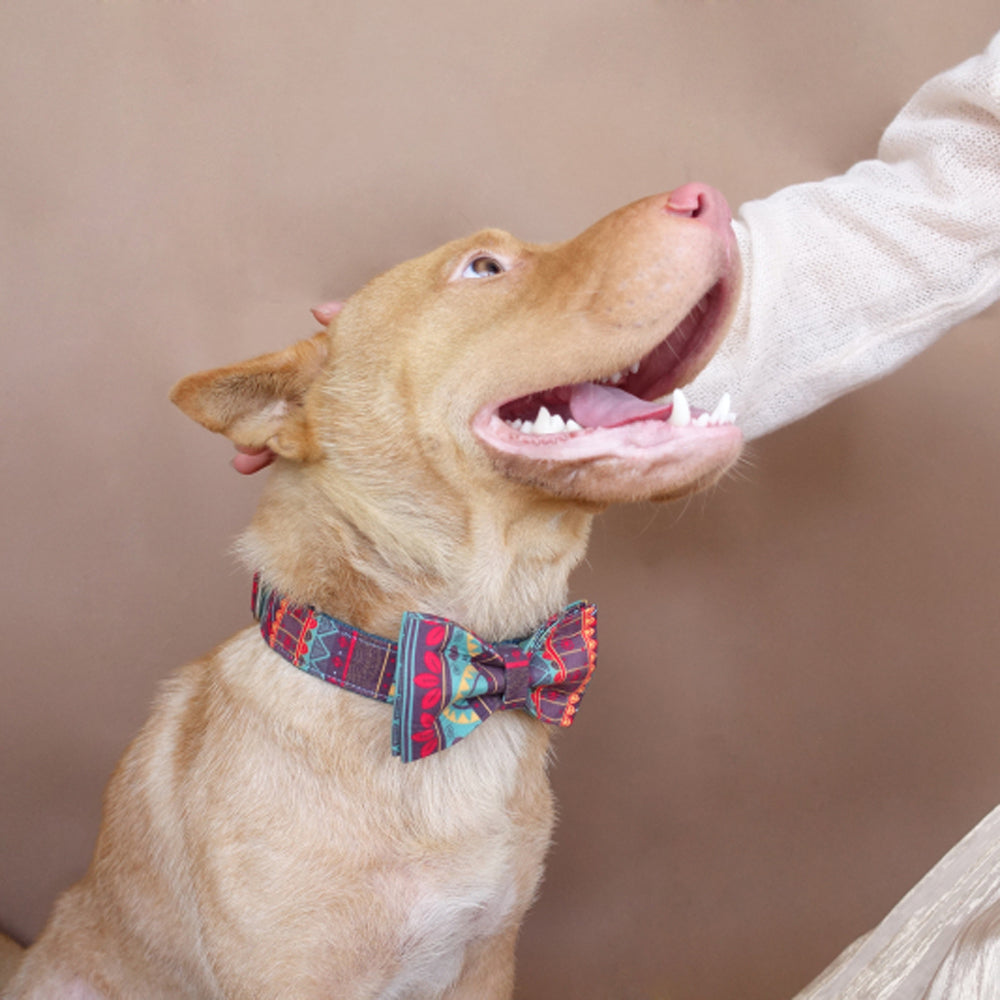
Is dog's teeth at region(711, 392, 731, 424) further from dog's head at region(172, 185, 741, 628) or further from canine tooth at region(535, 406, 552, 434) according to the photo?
canine tooth at region(535, 406, 552, 434)

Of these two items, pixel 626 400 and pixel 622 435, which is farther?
pixel 626 400

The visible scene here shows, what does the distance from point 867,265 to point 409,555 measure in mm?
1204

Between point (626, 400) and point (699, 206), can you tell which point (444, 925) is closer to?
point (626, 400)

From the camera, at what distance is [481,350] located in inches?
67.1

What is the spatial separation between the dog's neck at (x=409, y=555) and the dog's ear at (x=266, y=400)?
10 centimetres

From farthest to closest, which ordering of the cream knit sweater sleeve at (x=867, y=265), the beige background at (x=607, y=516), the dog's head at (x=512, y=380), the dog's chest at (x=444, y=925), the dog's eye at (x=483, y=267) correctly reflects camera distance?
the beige background at (x=607, y=516) → the cream knit sweater sleeve at (x=867, y=265) → the dog's eye at (x=483, y=267) → the dog's chest at (x=444, y=925) → the dog's head at (x=512, y=380)

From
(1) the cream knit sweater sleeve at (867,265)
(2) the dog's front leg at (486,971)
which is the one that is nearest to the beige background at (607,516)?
(1) the cream knit sweater sleeve at (867,265)

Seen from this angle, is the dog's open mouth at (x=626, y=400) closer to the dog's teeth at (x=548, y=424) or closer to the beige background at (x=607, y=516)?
the dog's teeth at (x=548, y=424)

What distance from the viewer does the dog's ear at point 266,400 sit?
1718 millimetres

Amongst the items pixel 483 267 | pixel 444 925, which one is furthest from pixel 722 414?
pixel 444 925

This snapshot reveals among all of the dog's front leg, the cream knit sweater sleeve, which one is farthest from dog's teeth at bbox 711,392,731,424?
the dog's front leg

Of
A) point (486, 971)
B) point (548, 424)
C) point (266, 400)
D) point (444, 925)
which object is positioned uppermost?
point (266, 400)

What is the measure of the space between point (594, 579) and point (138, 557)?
4.33 feet

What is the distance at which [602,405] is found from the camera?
5.85ft
